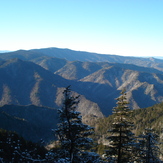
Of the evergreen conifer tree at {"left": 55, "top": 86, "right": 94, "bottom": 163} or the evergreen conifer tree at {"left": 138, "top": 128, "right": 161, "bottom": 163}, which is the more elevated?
the evergreen conifer tree at {"left": 55, "top": 86, "right": 94, "bottom": 163}

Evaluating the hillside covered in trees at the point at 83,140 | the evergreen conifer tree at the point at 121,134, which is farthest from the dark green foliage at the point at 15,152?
the evergreen conifer tree at the point at 121,134

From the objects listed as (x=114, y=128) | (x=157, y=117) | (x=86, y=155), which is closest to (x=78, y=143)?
(x=86, y=155)

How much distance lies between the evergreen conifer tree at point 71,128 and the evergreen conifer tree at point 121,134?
6310 millimetres

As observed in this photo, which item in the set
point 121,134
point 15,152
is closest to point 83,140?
point 121,134

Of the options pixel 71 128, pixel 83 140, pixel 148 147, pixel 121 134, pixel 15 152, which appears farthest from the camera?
pixel 148 147

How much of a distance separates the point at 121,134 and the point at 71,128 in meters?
9.09

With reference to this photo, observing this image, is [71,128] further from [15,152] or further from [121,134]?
[15,152]

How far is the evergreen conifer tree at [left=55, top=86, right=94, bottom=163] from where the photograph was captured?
1519 cm

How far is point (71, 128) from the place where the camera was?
15562mm

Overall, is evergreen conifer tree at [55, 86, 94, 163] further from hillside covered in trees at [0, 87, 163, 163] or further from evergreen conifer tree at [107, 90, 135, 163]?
evergreen conifer tree at [107, 90, 135, 163]

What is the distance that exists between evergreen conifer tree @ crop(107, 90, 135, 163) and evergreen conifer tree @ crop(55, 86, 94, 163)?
20.7 ft

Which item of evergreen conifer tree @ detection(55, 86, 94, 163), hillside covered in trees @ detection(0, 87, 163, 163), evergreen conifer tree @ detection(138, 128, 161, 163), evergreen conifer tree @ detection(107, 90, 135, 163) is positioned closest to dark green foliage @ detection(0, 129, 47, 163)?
hillside covered in trees @ detection(0, 87, 163, 163)

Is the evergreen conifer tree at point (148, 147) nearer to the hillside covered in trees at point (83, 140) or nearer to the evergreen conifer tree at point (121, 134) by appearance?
the hillside covered in trees at point (83, 140)

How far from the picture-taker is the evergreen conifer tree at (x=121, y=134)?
71.4ft
